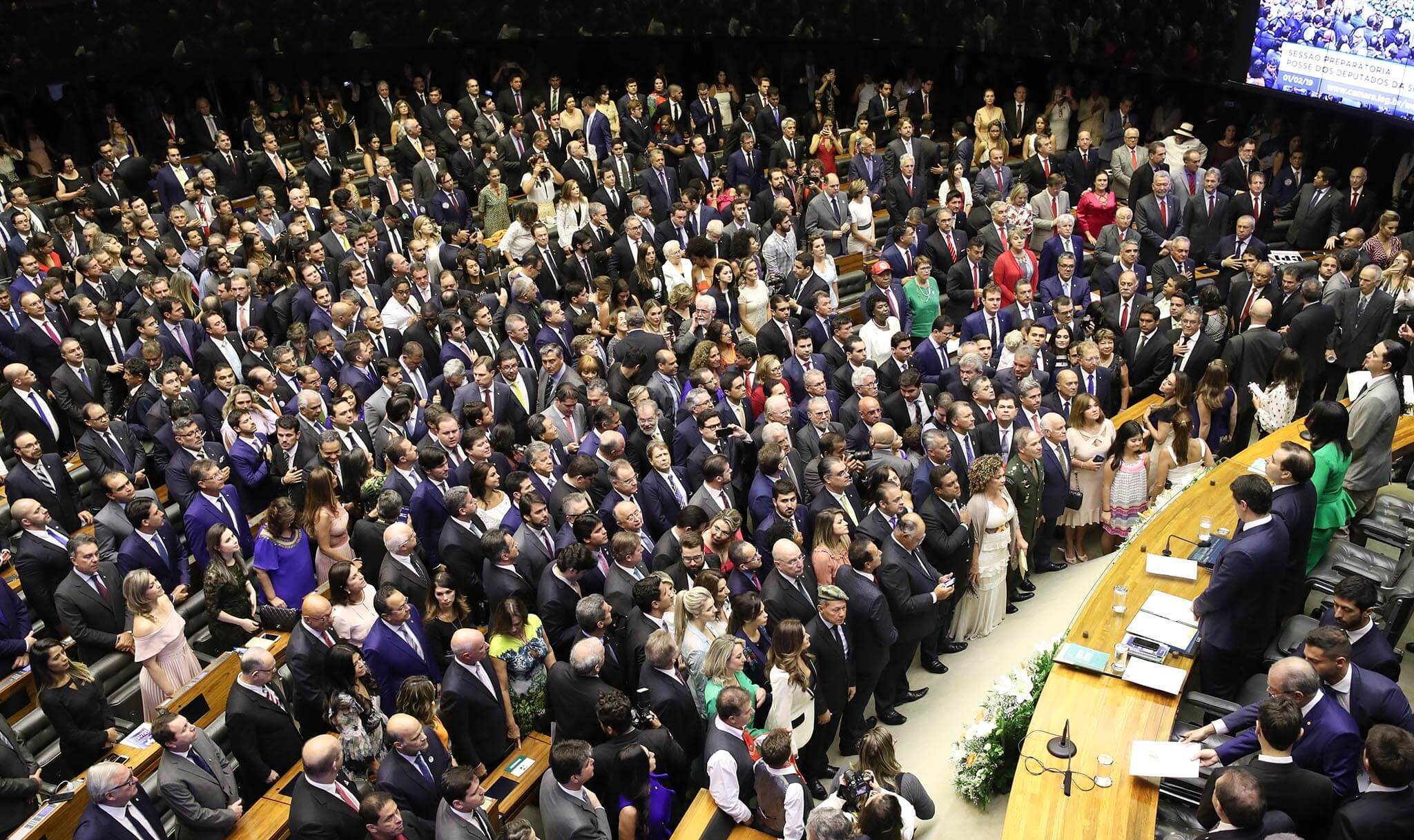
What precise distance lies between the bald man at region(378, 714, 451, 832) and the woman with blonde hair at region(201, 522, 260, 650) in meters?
1.64

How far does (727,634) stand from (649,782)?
0.91 metres

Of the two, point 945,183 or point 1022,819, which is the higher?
point 945,183

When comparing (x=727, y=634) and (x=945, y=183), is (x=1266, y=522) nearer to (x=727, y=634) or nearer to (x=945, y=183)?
(x=727, y=634)

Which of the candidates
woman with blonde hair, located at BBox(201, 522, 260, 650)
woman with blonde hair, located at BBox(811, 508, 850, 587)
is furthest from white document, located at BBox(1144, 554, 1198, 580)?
woman with blonde hair, located at BBox(201, 522, 260, 650)

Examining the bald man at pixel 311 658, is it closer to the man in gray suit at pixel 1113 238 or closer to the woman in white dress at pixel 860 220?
the woman in white dress at pixel 860 220

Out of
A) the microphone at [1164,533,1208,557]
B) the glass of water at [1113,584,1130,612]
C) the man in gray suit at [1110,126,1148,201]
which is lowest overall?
the glass of water at [1113,584,1130,612]

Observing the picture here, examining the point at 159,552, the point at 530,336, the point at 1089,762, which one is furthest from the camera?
the point at 530,336

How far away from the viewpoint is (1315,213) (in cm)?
1195

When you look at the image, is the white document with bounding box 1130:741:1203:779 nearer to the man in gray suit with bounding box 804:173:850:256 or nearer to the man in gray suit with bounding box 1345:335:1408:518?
the man in gray suit with bounding box 1345:335:1408:518

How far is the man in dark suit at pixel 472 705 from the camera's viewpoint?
232 inches

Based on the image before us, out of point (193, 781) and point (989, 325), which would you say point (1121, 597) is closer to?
point (989, 325)

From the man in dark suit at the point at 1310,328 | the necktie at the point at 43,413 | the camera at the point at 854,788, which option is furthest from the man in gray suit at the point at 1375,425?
the necktie at the point at 43,413

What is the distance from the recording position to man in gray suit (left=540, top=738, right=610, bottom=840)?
5164mm

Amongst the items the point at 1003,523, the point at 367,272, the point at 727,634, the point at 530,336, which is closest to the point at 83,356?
the point at 367,272
